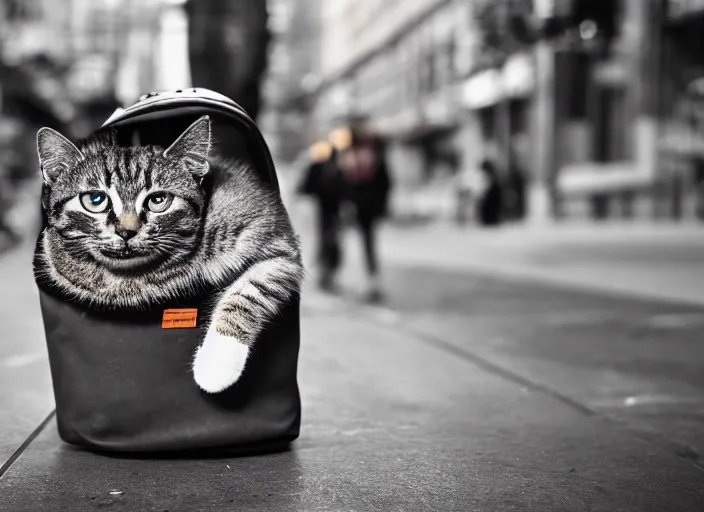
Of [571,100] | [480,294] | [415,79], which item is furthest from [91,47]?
[480,294]

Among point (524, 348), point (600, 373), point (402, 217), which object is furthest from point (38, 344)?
point (402, 217)

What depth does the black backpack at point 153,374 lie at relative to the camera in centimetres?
301

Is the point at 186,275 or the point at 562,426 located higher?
the point at 186,275

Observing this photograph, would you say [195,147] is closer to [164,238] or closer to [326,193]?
[164,238]

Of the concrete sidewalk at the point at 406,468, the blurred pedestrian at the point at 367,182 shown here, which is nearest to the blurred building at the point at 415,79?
the blurred pedestrian at the point at 367,182

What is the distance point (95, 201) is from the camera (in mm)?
3014

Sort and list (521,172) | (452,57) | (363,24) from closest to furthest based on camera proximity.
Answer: (521,172) → (452,57) → (363,24)

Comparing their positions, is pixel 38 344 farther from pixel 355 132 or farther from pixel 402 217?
pixel 402 217

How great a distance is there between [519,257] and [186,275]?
34.8 feet

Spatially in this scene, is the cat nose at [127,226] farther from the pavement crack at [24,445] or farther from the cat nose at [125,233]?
the pavement crack at [24,445]

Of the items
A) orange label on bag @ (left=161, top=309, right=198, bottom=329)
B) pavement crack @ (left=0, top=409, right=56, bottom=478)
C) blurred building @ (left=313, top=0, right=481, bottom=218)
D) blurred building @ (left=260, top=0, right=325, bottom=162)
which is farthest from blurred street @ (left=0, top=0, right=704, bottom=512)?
blurred building @ (left=260, top=0, right=325, bottom=162)

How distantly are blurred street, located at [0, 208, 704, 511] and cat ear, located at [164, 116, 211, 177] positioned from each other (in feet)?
3.20

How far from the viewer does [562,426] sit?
12.3 feet

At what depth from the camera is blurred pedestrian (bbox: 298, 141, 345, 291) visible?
9.55 m
